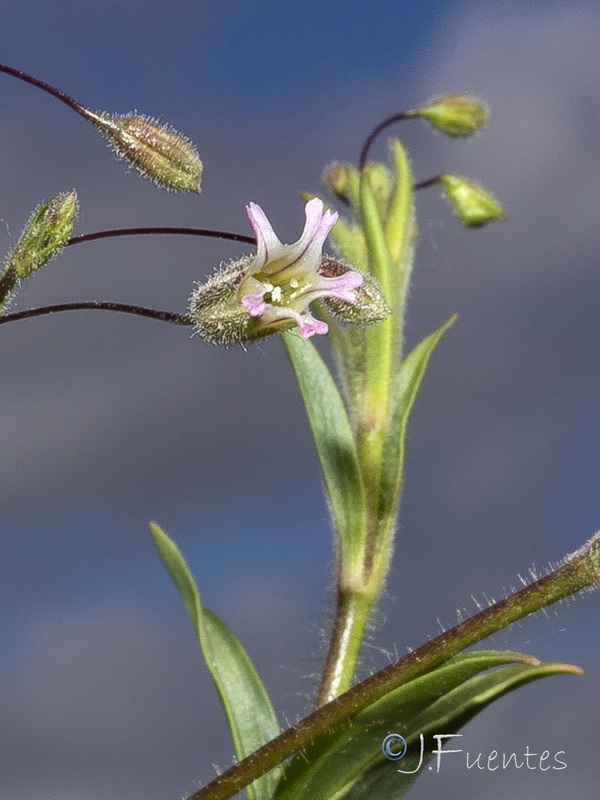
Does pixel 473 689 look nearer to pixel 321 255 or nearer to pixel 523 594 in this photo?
pixel 523 594

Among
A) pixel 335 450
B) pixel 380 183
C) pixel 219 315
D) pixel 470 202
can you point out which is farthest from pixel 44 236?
pixel 470 202

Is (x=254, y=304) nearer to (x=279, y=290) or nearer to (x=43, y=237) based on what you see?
(x=279, y=290)

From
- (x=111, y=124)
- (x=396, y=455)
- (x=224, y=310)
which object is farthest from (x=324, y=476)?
(x=111, y=124)

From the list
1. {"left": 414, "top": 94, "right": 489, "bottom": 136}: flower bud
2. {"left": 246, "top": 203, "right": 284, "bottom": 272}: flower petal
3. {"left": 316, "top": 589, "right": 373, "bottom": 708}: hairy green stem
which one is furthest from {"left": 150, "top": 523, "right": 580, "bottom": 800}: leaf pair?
{"left": 414, "top": 94, "right": 489, "bottom": 136}: flower bud

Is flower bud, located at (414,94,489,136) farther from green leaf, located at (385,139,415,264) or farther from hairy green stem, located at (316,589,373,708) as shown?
hairy green stem, located at (316,589,373,708)

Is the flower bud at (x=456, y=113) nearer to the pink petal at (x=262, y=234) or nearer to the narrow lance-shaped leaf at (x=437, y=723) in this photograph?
the pink petal at (x=262, y=234)
